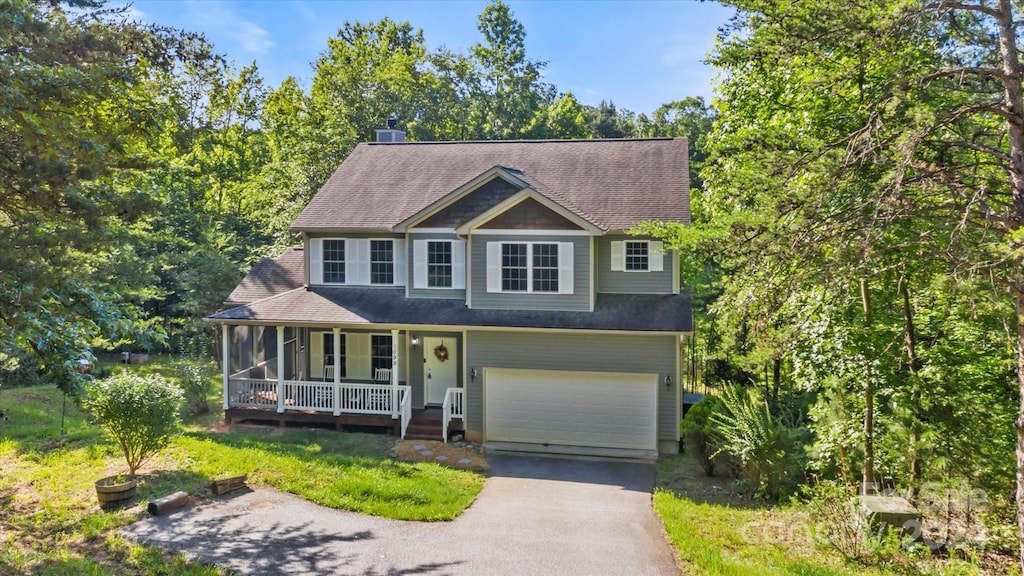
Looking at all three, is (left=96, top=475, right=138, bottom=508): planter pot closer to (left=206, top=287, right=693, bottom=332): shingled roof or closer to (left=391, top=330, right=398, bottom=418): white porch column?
(left=206, top=287, right=693, bottom=332): shingled roof

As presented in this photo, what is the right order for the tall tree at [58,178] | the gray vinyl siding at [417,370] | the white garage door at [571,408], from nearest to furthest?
the tall tree at [58,178] < the white garage door at [571,408] < the gray vinyl siding at [417,370]

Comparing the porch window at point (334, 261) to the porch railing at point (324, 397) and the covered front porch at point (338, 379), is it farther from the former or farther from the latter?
the porch railing at point (324, 397)

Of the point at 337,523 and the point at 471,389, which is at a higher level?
the point at 471,389

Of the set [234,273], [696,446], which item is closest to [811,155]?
[696,446]

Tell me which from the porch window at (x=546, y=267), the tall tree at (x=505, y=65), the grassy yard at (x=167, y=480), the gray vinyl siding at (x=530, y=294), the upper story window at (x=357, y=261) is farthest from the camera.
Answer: the tall tree at (x=505, y=65)

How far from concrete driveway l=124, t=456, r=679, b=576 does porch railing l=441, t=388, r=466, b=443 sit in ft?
11.9

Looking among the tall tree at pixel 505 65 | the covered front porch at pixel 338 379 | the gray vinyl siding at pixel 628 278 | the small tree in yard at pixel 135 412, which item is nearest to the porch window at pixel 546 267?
the gray vinyl siding at pixel 628 278

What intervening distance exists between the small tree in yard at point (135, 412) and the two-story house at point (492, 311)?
429 centimetres

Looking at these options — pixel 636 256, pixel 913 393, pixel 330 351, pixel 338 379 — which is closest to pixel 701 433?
pixel 913 393

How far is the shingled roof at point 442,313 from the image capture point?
48.2 feet

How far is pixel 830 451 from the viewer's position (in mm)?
10258

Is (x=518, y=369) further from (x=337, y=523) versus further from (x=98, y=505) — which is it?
(x=98, y=505)

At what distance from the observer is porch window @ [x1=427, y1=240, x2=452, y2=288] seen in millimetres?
16938

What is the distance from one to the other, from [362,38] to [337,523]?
36.6 m
